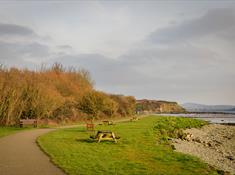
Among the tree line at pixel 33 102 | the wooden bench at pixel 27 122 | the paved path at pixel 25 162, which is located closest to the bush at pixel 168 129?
the tree line at pixel 33 102

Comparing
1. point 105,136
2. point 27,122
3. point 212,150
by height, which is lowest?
point 212,150

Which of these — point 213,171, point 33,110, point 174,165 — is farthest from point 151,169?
point 33,110

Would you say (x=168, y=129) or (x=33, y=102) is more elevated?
(x=33, y=102)

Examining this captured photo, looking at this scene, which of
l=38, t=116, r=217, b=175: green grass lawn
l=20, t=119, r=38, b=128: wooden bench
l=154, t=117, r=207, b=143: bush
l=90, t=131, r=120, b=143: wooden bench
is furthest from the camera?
l=20, t=119, r=38, b=128: wooden bench

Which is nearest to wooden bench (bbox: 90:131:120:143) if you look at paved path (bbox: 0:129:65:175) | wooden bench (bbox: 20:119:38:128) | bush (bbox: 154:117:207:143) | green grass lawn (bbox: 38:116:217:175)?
green grass lawn (bbox: 38:116:217:175)

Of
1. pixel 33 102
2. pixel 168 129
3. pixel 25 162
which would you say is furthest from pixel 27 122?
pixel 25 162

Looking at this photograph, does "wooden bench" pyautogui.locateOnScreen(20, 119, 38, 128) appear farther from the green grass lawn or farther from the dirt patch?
the green grass lawn

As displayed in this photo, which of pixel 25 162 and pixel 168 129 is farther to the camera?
pixel 168 129

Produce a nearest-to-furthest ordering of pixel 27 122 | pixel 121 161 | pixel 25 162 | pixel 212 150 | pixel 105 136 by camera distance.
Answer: pixel 25 162 < pixel 121 161 < pixel 105 136 < pixel 212 150 < pixel 27 122

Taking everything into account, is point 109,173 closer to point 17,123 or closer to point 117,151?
point 117,151

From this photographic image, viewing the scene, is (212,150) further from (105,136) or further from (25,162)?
(25,162)

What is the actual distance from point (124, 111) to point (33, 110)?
1510 inches

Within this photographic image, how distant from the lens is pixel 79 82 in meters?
70.2

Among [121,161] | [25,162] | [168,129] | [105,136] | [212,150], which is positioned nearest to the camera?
[25,162]
